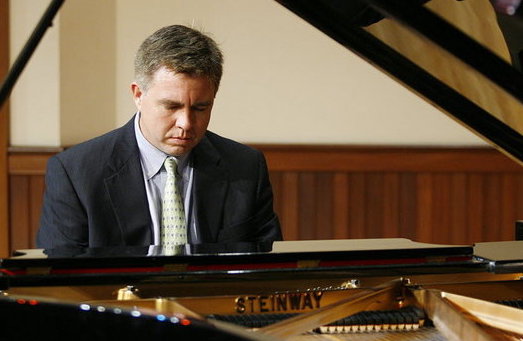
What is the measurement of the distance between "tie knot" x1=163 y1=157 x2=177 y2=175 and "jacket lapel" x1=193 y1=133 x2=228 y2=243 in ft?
0.29

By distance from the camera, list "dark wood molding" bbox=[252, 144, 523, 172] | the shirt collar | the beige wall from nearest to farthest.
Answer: the shirt collar → the beige wall → "dark wood molding" bbox=[252, 144, 523, 172]

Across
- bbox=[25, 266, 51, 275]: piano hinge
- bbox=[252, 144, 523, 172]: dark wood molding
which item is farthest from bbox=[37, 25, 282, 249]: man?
bbox=[252, 144, 523, 172]: dark wood molding

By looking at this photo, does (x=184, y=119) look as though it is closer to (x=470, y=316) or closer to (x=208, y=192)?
(x=208, y=192)

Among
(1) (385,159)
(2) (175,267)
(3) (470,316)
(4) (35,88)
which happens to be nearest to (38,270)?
(2) (175,267)

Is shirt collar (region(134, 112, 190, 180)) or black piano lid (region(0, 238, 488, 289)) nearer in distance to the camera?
black piano lid (region(0, 238, 488, 289))

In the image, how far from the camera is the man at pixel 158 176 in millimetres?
2074

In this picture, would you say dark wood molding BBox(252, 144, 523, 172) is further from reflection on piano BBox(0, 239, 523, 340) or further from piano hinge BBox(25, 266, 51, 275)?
piano hinge BBox(25, 266, 51, 275)

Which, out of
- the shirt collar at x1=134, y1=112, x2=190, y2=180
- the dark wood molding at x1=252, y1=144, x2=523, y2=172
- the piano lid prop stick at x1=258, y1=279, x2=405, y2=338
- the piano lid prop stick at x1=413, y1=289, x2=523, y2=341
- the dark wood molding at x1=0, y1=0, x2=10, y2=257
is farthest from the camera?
the dark wood molding at x1=252, y1=144, x2=523, y2=172

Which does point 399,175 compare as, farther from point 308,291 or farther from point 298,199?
point 308,291

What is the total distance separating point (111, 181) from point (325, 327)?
0.79 metres

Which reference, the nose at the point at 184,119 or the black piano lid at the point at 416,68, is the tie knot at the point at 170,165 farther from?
the black piano lid at the point at 416,68

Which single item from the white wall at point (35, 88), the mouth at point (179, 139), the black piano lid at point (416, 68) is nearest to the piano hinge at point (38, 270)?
the mouth at point (179, 139)

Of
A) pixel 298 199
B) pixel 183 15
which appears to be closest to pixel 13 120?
pixel 183 15

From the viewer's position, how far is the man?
2.07 m
